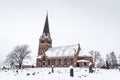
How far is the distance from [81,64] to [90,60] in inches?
147

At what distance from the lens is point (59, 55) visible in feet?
233

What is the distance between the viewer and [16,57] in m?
70.4

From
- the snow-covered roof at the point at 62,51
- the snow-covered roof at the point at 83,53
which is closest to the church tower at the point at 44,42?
the snow-covered roof at the point at 62,51

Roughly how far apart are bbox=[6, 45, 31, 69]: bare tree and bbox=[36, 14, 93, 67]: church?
730 cm

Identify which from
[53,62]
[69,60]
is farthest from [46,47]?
[69,60]

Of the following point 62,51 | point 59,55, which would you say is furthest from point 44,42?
point 59,55

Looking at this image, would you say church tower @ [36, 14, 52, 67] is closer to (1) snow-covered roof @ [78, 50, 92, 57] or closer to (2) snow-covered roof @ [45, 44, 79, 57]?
(2) snow-covered roof @ [45, 44, 79, 57]

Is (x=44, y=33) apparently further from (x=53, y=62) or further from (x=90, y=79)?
(x=90, y=79)

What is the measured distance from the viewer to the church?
213 feet

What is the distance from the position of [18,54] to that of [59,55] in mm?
17080

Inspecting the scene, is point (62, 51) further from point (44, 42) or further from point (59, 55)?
point (44, 42)

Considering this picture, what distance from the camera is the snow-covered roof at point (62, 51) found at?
223ft

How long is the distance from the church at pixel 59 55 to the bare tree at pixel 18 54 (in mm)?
7301

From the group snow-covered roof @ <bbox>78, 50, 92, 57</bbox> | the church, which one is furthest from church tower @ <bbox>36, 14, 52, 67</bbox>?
snow-covered roof @ <bbox>78, 50, 92, 57</bbox>
